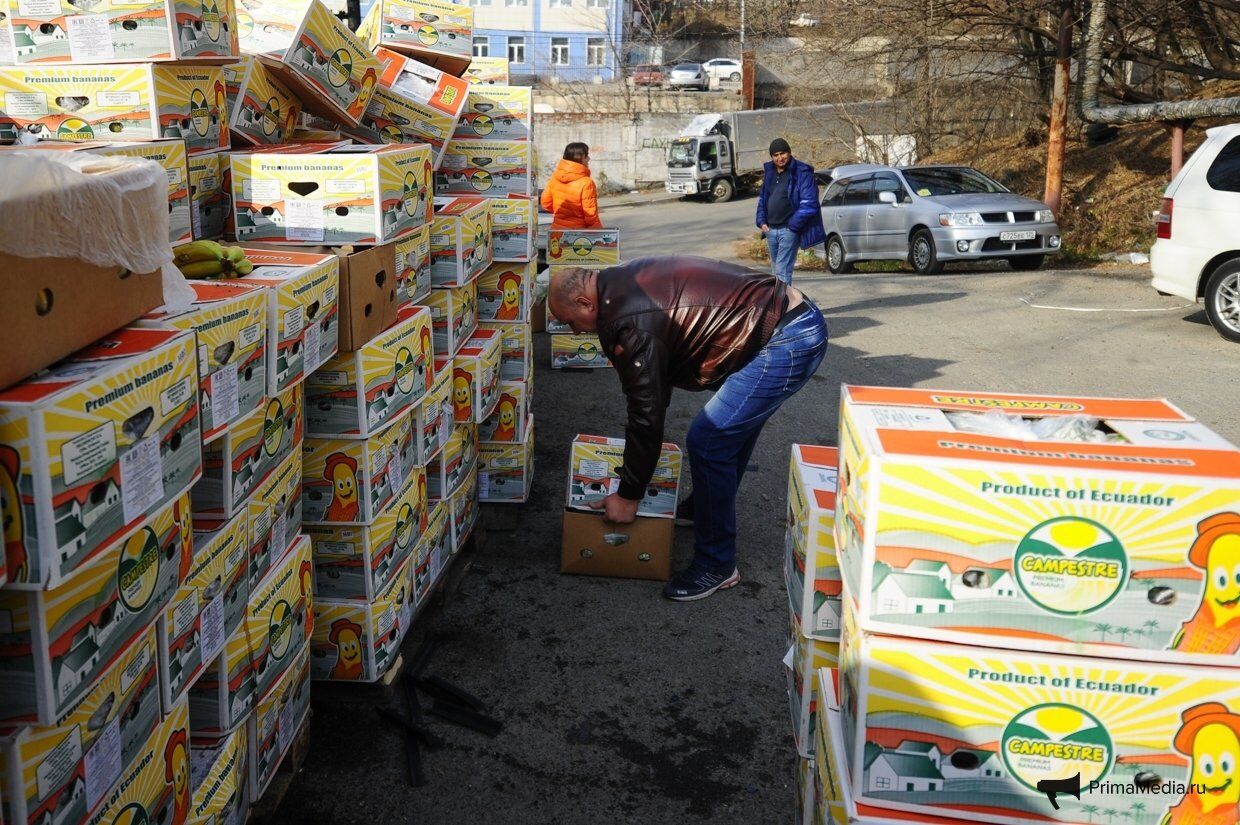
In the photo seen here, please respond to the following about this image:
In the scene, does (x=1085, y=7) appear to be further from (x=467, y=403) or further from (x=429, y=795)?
(x=429, y=795)

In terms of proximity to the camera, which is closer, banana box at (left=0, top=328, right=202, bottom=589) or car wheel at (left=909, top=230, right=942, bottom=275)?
banana box at (left=0, top=328, right=202, bottom=589)

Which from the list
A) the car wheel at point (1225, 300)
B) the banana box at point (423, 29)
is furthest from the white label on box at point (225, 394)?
the car wheel at point (1225, 300)

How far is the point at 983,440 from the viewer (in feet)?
7.42

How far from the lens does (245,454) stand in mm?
3062

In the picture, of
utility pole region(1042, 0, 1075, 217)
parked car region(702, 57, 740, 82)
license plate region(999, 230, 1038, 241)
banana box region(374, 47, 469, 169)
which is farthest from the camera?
parked car region(702, 57, 740, 82)

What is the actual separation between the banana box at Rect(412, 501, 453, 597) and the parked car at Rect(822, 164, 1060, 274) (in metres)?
11.5

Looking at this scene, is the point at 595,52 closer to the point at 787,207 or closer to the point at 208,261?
the point at 787,207

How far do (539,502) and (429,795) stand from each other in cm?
282

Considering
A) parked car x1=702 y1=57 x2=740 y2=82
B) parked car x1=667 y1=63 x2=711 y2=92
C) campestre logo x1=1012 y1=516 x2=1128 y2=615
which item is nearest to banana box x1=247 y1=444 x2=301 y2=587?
campestre logo x1=1012 y1=516 x2=1128 y2=615

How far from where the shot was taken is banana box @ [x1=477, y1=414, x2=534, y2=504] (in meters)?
5.88

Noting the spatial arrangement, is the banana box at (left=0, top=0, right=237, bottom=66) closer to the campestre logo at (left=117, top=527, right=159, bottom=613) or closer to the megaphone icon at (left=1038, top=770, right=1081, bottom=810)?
the campestre logo at (left=117, top=527, right=159, bottom=613)

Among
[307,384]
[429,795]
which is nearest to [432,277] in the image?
[307,384]

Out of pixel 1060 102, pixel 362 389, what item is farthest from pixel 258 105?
pixel 1060 102

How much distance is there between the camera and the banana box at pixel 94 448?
1.82 metres
